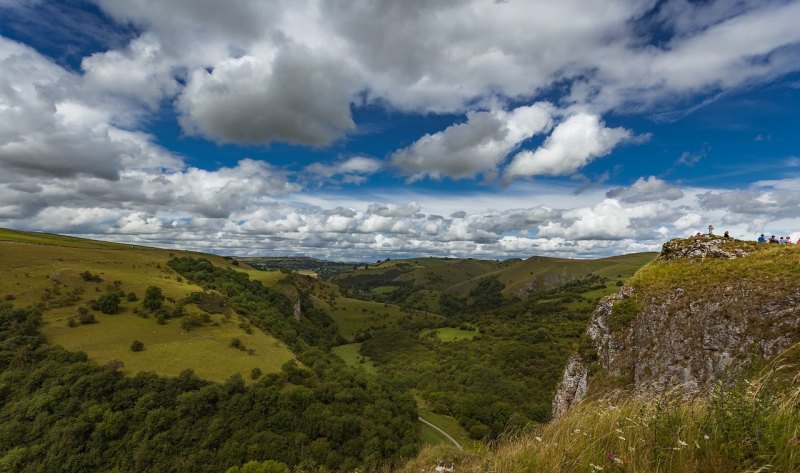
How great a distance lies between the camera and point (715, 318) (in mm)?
21234

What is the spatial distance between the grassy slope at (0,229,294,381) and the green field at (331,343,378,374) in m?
75.2

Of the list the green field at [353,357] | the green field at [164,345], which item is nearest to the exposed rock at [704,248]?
the green field at [164,345]

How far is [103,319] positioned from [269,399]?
53.1 metres

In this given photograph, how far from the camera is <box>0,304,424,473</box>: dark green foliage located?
53.0m

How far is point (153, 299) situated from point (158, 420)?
46114mm

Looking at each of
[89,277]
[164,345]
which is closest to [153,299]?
[164,345]

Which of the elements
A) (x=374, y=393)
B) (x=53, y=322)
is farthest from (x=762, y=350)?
(x=53, y=322)

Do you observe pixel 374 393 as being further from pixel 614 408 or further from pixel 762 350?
pixel 614 408

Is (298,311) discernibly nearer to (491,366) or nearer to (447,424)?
(491,366)

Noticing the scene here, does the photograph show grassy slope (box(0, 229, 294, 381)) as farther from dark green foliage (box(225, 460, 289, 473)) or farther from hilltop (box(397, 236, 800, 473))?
hilltop (box(397, 236, 800, 473))

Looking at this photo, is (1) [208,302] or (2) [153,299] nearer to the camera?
(2) [153,299]

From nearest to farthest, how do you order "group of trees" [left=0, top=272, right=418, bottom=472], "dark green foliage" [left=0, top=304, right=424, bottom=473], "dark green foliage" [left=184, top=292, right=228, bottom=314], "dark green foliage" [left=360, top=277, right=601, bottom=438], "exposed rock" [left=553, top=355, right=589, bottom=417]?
"exposed rock" [left=553, top=355, right=589, bottom=417] → "dark green foliage" [left=0, top=304, right=424, bottom=473] → "group of trees" [left=0, top=272, right=418, bottom=472] → "dark green foliage" [left=184, top=292, right=228, bottom=314] → "dark green foliage" [left=360, top=277, right=601, bottom=438]

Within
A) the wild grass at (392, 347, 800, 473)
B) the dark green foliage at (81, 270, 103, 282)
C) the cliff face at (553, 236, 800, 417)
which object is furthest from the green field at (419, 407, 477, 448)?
the dark green foliage at (81, 270, 103, 282)

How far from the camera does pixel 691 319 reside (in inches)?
874
